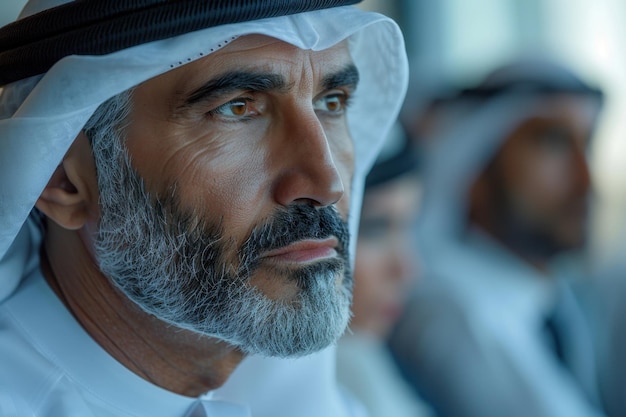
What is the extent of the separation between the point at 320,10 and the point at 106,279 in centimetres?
81

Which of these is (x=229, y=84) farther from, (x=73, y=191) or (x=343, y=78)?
(x=73, y=191)

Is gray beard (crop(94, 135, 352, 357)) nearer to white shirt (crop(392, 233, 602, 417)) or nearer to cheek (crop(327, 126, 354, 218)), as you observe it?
cheek (crop(327, 126, 354, 218))

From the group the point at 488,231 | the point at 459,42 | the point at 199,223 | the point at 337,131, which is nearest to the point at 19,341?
the point at 199,223

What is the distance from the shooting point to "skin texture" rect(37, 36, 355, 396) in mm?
1879

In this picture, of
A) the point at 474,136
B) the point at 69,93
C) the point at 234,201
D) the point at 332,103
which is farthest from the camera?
the point at 474,136

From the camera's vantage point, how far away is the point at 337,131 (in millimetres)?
2174

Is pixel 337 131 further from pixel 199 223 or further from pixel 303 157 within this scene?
pixel 199 223

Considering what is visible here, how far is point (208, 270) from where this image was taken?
75.3 inches

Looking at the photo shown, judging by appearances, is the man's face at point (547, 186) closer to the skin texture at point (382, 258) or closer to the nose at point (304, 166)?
the skin texture at point (382, 258)

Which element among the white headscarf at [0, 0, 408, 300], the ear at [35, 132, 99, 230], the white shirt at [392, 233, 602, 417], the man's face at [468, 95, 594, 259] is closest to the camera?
the white headscarf at [0, 0, 408, 300]

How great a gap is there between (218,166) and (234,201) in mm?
86

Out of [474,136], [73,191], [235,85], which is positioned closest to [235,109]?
[235,85]

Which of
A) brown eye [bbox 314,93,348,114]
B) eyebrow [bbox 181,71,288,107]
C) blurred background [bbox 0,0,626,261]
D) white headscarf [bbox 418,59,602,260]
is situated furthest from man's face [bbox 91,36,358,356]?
blurred background [bbox 0,0,626,261]

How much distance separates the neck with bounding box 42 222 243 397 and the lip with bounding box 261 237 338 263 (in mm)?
291
